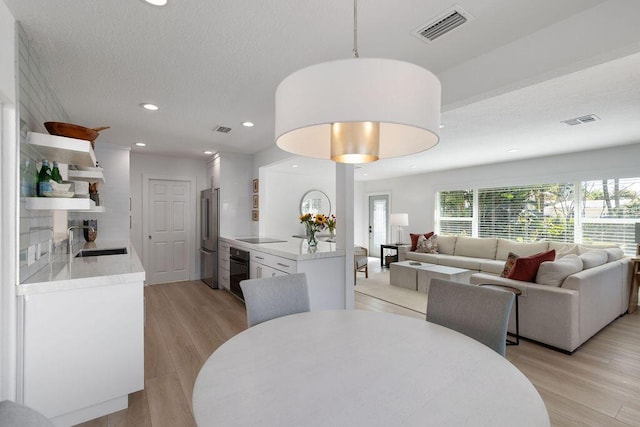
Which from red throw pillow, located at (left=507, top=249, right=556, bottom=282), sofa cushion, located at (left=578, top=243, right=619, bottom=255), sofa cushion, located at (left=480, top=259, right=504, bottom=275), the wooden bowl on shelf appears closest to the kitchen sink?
the wooden bowl on shelf

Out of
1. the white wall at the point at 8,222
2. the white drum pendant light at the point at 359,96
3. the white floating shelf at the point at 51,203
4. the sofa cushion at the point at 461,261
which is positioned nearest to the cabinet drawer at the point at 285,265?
the white floating shelf at the point at 51,203

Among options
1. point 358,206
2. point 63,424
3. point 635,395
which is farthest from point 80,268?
point 358,206

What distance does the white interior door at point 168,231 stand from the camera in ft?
18.2

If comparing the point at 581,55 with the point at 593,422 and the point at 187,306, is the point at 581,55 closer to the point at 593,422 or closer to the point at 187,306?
the point at 593,422

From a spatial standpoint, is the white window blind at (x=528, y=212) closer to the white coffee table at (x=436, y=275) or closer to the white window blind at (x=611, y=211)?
the white window blind at (x=611, y=211)

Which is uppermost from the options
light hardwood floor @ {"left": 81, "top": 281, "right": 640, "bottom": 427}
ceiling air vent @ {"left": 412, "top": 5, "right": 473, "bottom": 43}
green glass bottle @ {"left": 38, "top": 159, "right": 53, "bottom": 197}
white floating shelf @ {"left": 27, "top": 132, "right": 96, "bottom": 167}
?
ceiling air vent @ {"left": 412, "top": 5, "right": 473, "bottom": 43}

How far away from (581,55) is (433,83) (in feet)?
4.35

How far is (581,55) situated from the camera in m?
1.64

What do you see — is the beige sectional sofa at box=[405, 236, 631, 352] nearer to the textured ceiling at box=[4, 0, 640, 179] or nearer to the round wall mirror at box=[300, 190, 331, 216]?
the textured ceiling at box=[4, 0, 640, 179]

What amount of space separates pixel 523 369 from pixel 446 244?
4251 millimetres

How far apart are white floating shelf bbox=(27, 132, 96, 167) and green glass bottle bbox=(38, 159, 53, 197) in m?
0.12

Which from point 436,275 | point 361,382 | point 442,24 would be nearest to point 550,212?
point 436,275

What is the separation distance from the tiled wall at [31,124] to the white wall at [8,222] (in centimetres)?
12

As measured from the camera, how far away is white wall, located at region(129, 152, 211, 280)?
5.41 metres
